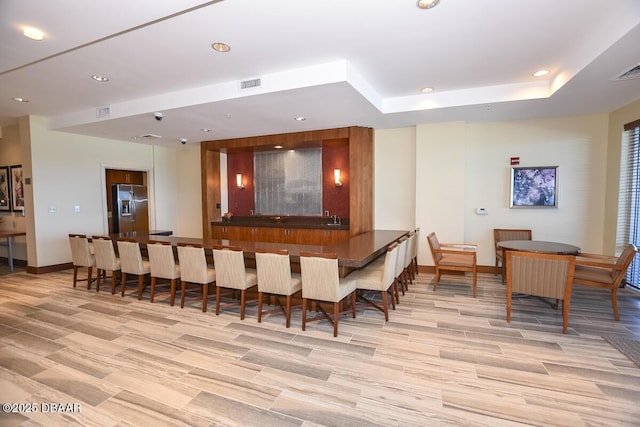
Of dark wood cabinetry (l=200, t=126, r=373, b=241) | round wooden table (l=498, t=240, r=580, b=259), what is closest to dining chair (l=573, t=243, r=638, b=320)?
round wooden table (l=498, t=240, r=580, b=259)

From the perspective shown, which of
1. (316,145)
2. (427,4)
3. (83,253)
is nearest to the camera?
(427,4)

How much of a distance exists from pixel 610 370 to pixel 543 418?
1.05 meters

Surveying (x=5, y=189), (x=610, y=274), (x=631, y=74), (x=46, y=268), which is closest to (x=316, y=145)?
(x=631, y=74)

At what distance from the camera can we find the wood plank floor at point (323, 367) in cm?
198

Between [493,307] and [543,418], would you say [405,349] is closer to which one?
[543,418]

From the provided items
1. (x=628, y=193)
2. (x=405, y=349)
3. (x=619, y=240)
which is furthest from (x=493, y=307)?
(x=628, y=193)

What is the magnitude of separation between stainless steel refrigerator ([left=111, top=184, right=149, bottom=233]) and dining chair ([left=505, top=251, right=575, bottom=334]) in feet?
26.4

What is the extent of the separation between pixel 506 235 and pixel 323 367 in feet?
14.2

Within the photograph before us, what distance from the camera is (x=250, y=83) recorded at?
3725 millimetres

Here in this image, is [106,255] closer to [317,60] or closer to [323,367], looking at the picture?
[323,367]

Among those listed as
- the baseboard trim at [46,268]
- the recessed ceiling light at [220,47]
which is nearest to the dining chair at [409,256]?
the recessed ceiling light at [220,47]

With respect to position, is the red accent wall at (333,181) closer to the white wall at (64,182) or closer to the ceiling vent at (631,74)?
the ceiling vent at (631,74)

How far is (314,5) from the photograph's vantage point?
236 centimetres

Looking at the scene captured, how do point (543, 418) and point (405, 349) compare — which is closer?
point (543, 418)
